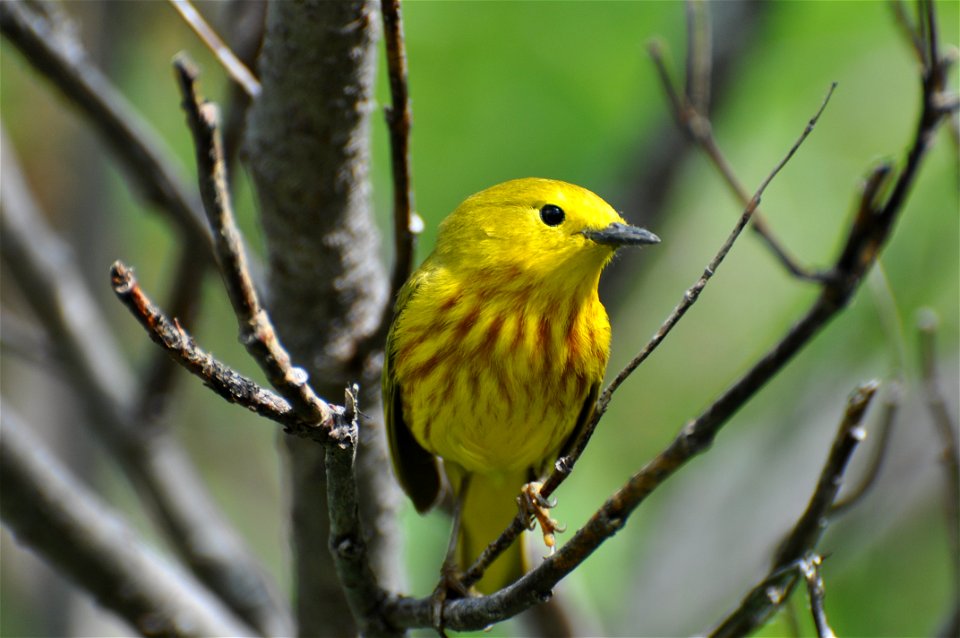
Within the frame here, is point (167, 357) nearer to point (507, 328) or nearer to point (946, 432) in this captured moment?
point (507, 328)

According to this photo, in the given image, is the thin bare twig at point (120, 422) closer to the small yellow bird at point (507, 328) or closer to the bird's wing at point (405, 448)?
the bird's wing at point (405, 448)

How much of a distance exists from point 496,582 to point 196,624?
93 cm

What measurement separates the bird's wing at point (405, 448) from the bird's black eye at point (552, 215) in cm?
39

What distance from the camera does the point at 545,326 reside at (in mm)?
2639

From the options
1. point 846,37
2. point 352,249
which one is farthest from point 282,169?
point 846,37

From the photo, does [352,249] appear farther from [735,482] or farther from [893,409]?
[735,482]

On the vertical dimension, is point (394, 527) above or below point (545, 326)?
below

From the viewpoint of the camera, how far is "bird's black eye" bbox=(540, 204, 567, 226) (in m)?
2.63

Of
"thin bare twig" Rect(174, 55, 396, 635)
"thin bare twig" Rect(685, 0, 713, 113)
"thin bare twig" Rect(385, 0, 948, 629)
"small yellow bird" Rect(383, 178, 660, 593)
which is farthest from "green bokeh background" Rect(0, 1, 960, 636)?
"thin bare twig" Rect(174, 55, 396, 635)

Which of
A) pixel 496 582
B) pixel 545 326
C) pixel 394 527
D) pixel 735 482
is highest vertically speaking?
pixel 545 326

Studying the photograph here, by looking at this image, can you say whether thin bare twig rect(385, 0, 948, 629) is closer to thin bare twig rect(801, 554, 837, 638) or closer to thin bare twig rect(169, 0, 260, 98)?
thin bare twig rect(801, 554, 837, 638)

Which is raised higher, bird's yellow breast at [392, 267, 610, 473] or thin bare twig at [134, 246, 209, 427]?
thin bare twig at [134, 246, 209, 427]

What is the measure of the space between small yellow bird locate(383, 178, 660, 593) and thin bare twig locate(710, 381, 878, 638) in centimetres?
70

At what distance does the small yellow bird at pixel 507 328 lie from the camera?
2609 millimetres
